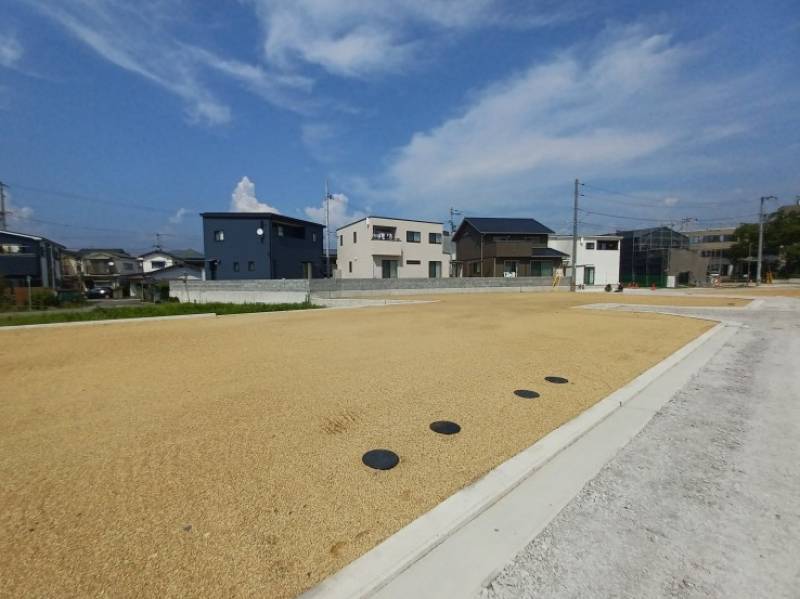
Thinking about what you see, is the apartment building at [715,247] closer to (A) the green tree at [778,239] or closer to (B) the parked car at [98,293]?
(A) the green tree at [778,239]

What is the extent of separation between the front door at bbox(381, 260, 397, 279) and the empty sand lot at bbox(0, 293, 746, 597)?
22.2 meters

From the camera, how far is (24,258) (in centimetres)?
2967

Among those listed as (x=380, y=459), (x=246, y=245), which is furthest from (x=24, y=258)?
(x=380, y=459)

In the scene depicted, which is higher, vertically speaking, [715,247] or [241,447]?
[715,247]

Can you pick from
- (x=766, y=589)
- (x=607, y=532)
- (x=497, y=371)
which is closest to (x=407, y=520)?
(x=607, y=532)

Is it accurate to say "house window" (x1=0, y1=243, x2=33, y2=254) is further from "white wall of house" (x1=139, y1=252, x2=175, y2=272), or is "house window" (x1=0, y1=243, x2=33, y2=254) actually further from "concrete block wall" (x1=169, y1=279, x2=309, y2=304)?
"concrete block wall" (x1=169, y1=279, x2=309, y2=304)

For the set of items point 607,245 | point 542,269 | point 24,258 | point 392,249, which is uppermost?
point 607,245

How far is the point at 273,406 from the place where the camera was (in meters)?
3.72

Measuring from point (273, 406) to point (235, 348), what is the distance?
3476mm

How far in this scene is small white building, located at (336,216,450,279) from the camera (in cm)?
2811

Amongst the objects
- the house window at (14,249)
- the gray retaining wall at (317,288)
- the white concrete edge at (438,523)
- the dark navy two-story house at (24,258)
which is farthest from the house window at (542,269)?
the house window at (14,249)

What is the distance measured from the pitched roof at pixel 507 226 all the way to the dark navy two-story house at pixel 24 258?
38.4m

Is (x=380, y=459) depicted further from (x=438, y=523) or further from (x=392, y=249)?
(x=392, y=249)

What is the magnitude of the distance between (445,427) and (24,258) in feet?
139
